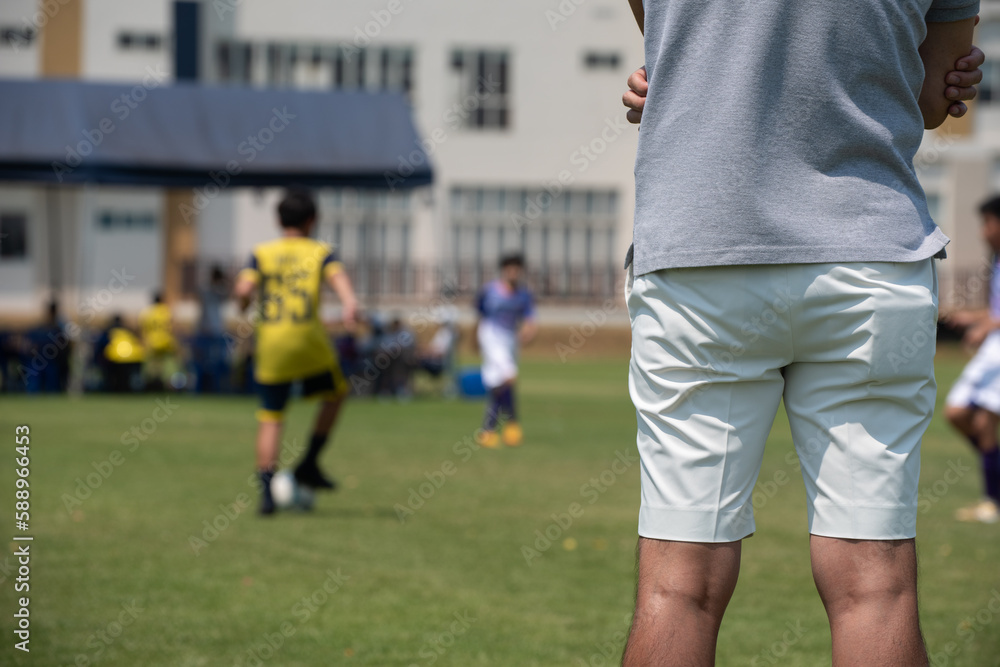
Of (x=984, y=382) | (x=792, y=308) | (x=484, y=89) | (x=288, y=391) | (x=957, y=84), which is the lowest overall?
(x=288, y=391)

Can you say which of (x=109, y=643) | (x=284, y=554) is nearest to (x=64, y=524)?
(x=284, y=554)

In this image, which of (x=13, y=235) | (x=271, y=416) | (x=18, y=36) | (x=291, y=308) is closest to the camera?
(x=271, y=416)

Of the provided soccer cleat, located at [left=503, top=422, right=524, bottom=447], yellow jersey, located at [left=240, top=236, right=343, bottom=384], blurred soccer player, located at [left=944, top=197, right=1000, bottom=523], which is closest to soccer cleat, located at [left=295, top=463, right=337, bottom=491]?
yellow jersey, located at [left=240, top=236, right=343, bottom=384]

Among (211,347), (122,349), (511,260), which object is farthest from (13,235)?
(511,260)

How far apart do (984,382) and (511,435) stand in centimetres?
541

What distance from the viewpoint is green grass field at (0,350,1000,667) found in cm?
429

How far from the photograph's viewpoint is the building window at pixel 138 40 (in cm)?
3631

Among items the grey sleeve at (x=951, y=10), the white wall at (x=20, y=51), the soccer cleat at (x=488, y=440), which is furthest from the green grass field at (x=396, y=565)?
the white wall at (x=20, y=51)

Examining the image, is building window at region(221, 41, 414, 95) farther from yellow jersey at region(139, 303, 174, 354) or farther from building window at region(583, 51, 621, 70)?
yellow jersey at region(139, 303, 174, 354)

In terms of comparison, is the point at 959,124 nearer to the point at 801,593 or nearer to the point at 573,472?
the point at 573,472

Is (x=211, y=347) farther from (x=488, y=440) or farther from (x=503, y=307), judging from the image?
(x=488, y=440)

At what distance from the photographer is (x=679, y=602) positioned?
2.25 metres

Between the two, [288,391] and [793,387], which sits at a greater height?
[793,387]

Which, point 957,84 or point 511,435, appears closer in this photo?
point 957,84
